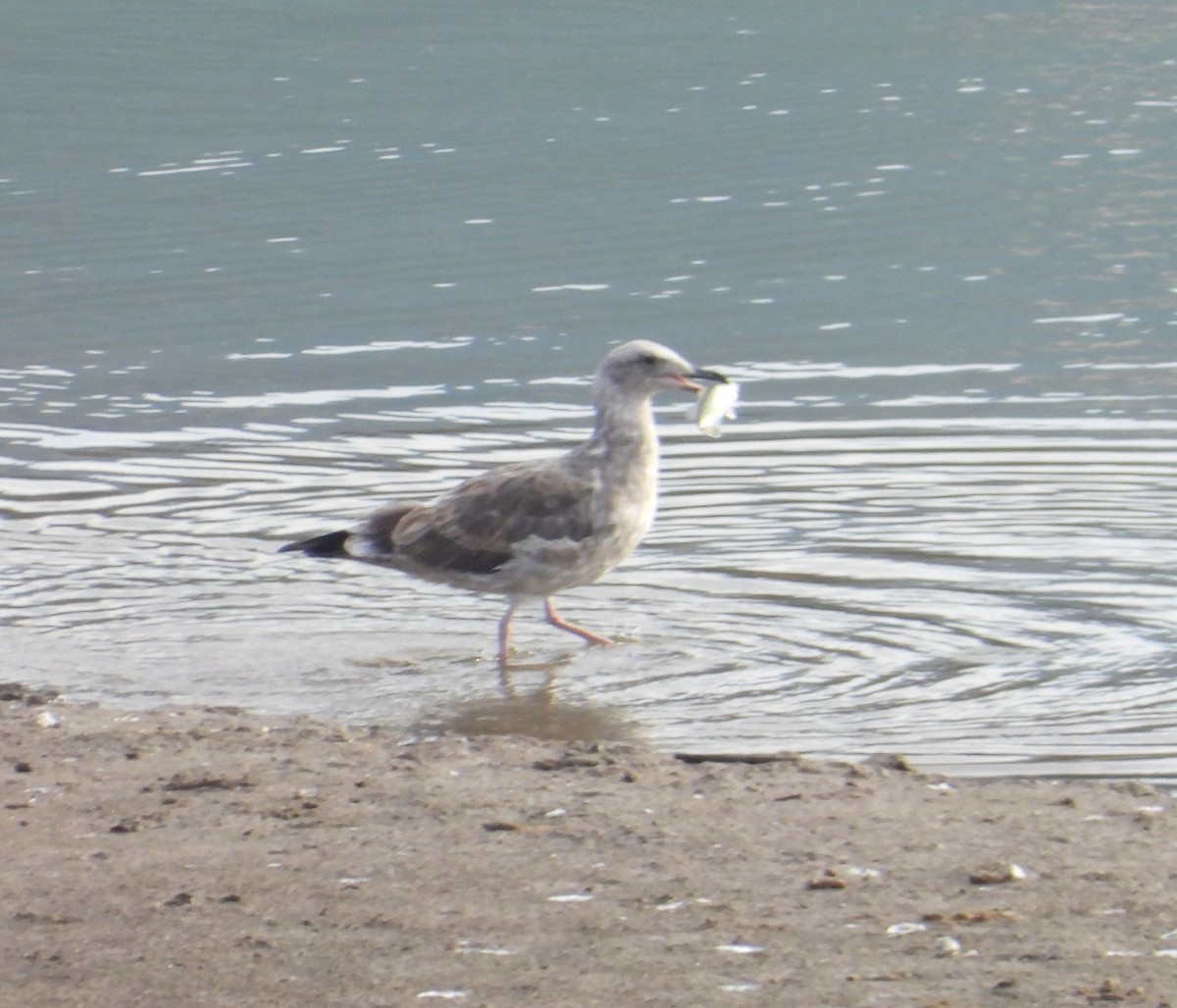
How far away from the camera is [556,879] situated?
6.53 m

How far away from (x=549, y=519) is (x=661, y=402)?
259 inches

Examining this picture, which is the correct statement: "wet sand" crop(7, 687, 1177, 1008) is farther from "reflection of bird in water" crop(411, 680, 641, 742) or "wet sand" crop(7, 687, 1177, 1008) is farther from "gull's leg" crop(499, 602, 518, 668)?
"gull's leg" crop(499, 602, 518, 668)

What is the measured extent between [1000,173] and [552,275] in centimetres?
874

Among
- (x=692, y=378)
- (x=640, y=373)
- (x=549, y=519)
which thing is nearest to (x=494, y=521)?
(x=549, y=519)

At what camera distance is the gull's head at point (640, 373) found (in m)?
10.5

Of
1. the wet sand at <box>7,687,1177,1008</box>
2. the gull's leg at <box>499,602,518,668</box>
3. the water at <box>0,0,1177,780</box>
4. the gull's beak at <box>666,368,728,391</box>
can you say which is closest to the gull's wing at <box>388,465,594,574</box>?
the gull's leg at <box>499,602,518,668</box>

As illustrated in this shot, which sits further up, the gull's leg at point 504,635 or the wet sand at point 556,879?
the wet sand at point 556,879

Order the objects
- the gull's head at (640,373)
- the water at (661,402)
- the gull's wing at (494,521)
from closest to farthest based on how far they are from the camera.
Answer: the water at (661,402) < the gull's wing at (494,521) < the gull's head at (640,373)

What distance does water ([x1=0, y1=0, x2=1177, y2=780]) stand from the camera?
9836 millimetres

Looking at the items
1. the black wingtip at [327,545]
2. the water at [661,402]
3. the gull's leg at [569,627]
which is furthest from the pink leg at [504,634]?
the black wingtip at [327,545]

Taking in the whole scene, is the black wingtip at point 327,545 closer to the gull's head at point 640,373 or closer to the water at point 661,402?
the water at point 661,402

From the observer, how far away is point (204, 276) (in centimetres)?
2241

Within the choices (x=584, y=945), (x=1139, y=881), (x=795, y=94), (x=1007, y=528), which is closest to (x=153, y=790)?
(x=584, y=945)

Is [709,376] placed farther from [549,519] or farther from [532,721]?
[532,721]
